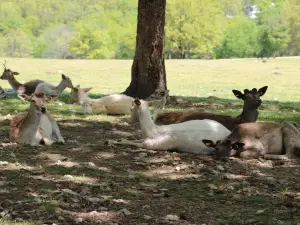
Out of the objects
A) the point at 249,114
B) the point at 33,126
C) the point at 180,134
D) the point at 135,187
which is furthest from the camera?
the point at 249,114

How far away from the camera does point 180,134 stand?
900cm

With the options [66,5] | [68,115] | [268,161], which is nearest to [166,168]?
[268,161]

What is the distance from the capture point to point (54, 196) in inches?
247

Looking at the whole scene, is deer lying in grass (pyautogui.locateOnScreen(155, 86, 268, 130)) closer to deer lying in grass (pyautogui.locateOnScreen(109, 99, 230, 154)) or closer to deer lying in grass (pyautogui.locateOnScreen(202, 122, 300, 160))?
deer lying in grass (pyautogui.locateOnScreen(109, 99, 230, 154))

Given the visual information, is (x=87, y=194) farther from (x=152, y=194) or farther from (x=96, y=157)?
(x=96, y=157)

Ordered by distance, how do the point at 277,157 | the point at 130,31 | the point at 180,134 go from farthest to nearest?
the point at 130,31 → the point at 180,134 → the point at 277,157

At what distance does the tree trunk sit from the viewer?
15.1m

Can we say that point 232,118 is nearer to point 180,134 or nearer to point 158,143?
point 180,134

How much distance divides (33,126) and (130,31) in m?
90.2

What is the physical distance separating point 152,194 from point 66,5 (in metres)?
147

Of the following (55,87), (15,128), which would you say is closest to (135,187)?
(15,128)

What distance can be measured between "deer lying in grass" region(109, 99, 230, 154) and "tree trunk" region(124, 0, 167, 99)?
589cm

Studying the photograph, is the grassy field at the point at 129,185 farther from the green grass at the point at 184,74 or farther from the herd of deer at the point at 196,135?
the green grass at the point at 184,74

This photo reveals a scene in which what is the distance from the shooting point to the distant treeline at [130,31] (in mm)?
88250
